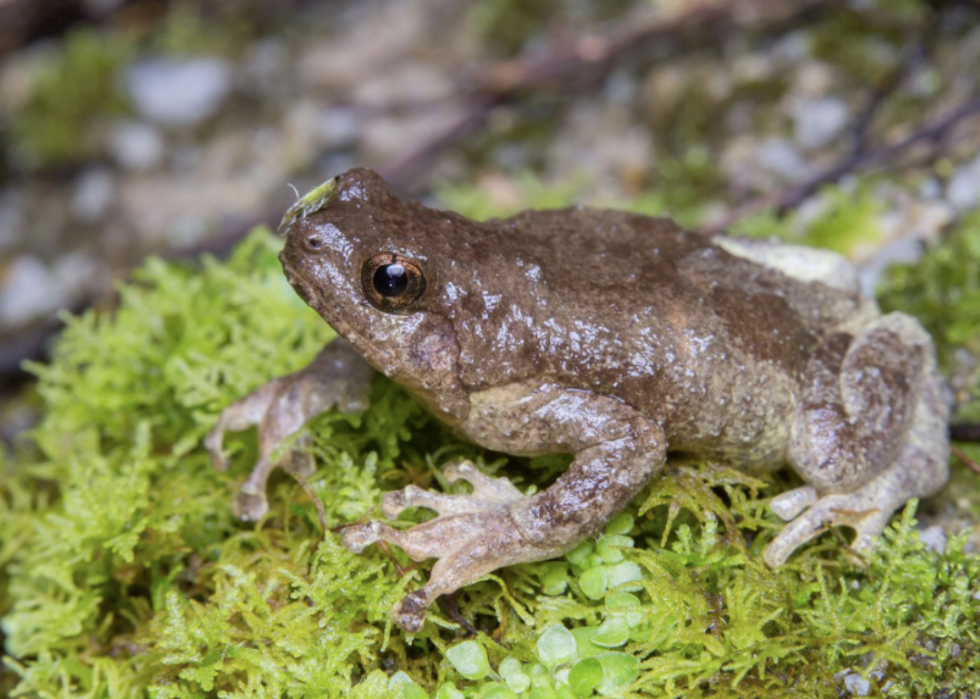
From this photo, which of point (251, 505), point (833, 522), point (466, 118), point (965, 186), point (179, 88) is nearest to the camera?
point (833, 522)

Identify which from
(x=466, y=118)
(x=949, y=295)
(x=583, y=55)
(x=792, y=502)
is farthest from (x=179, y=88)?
(x=792, y=502)

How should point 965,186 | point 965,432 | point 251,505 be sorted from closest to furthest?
point 251,505
point 965,432
point 965,186

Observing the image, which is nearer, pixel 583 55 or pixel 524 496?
pixel 524 496

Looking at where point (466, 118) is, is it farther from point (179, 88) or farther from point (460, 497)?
point (460, 497)

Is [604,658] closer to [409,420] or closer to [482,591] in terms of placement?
[482,591]

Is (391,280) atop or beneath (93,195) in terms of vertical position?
atop

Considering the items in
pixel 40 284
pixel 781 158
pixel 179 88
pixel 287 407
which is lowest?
pixel 40 284

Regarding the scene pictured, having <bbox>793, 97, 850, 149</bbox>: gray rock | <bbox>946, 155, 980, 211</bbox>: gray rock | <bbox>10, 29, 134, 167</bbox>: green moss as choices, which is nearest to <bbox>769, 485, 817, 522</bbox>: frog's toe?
<bbox>946, 155, 980, 211</bbox>: gray rock
